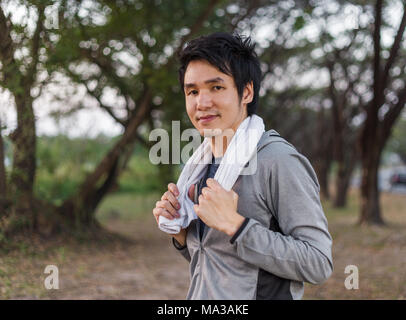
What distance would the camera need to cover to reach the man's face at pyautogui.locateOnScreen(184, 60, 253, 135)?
1688 mm

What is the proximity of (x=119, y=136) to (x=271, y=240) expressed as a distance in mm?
9415

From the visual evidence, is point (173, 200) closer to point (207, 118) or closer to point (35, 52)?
point (207, 118)

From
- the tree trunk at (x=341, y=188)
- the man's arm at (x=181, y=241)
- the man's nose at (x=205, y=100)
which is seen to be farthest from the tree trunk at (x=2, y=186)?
the tree trunk at (x=341, y=188)

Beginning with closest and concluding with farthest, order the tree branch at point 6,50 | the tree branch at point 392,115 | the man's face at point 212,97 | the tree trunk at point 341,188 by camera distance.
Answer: the man's face at point 212,97, the tree branch at point 6,50, the tree branch at point 392,115, the tree trunk at point 341,188

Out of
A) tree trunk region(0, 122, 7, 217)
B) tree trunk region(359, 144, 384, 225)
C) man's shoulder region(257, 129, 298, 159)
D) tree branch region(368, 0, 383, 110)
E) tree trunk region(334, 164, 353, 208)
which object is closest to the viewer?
man's shoulder region(257, 129, 298, 159)

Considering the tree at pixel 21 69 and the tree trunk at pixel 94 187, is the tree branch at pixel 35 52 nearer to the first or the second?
the tree at pixel 21 69

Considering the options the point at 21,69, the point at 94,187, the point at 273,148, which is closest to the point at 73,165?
the point at 94,187


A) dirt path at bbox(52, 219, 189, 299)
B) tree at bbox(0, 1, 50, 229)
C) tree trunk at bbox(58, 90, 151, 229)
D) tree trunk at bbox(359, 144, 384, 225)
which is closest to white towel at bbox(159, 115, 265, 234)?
tree at bbox(0, 1, 50, 229)

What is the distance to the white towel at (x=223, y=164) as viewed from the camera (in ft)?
5.23

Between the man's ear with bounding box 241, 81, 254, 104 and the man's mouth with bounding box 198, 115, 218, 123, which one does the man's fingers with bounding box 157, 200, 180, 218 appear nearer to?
the man's mouth with bounding box 198, 115, 218, 123

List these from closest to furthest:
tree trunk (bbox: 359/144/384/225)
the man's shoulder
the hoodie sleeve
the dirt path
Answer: the hoodie sleeve
the man's shoulder
the dirt path
tree trunk (bbox: 359/144/384/225)

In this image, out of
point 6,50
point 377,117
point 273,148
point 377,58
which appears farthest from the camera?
point 377,117

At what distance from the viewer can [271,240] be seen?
58.4 inches

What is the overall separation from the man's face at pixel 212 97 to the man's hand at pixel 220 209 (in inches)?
11.5
